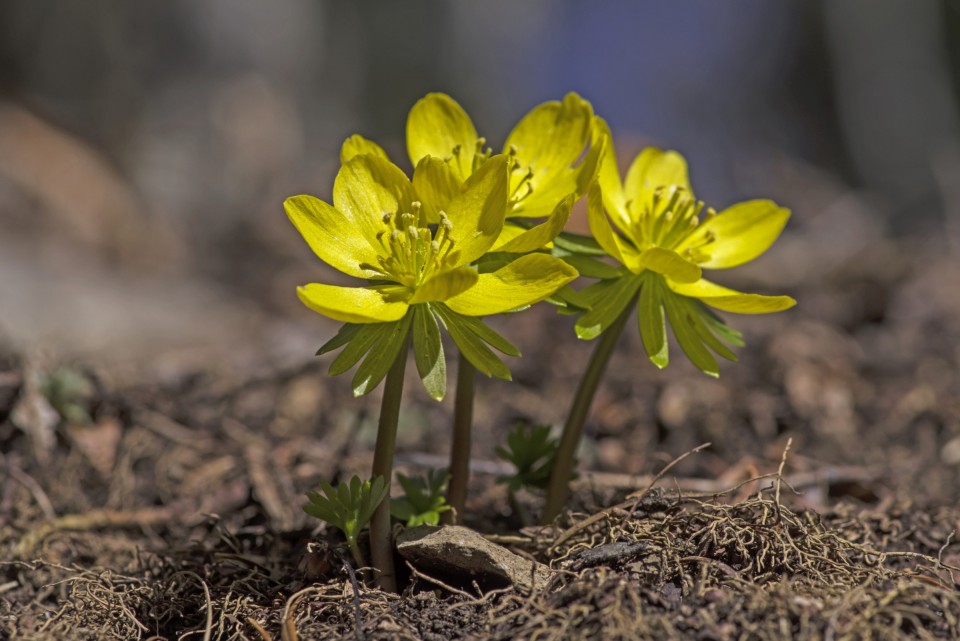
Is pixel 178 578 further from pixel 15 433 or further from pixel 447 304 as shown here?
pixel 15 433

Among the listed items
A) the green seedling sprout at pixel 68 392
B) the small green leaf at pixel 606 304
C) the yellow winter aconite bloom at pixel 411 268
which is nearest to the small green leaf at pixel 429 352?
the yellow winter aconite bloom at pixel 411 268

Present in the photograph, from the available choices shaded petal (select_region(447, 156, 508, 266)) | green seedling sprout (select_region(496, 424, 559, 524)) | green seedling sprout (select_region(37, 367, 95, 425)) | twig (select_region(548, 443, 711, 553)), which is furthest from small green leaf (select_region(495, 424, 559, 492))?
green seedling sprout (select_region(37, 367, 95, 425))

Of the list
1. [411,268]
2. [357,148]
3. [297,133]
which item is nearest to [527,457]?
[411,268]

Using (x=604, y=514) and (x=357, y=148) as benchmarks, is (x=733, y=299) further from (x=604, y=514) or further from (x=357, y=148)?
(x=357, y=148)

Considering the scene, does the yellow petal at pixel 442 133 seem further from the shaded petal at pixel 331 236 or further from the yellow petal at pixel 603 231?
the yellow petal at pixel 603 231

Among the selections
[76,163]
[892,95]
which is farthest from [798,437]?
[892,95]
